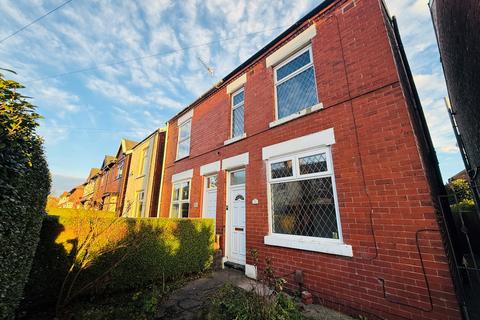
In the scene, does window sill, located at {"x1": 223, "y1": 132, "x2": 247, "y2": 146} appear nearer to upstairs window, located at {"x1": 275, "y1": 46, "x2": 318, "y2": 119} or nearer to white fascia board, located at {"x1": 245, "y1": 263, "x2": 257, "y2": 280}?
upstairs window, located at {"x1": 275, "y1": 46, "x2": 318, "y2": 119}

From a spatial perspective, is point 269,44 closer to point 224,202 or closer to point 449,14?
point 449,14

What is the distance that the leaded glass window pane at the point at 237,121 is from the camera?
719cm

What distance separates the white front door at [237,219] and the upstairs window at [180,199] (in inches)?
102

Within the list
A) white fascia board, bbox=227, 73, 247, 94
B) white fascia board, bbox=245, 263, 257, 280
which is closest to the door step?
white fascia board, bbox=245, 263, 257, 280

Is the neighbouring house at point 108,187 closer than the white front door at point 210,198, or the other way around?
the white front door at point 210,198

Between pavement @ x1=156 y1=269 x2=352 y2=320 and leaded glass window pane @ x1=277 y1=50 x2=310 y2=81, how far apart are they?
5.23m

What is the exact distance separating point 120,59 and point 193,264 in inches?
305

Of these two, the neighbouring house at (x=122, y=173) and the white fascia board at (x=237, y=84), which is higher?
the white fascia board at (x=237, y=84)

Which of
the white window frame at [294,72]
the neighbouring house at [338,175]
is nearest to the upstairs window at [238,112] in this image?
the neighbouring house at [338,175]

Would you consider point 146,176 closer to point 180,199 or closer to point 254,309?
point 180,199

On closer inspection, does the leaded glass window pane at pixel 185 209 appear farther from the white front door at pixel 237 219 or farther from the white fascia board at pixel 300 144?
the white fascia board at pixel 300 144

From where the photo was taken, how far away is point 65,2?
16.2ft

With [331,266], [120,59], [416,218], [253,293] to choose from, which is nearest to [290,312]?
[253,293]

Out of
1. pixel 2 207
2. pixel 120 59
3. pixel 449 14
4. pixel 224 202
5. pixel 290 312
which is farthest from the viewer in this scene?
pixel 120 59
